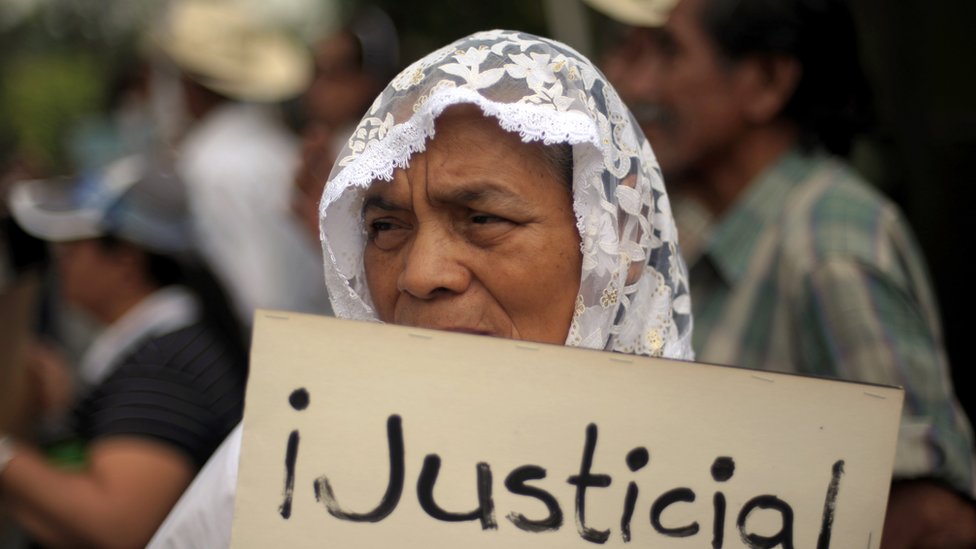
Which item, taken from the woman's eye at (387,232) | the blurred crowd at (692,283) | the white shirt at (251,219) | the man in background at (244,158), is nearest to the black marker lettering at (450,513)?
the woman's eye at (387,232)

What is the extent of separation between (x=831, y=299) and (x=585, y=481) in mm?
1432

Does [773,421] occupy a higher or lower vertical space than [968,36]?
lower

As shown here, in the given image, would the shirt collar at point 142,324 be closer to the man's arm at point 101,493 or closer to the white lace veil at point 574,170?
the man's arm at point 101,493

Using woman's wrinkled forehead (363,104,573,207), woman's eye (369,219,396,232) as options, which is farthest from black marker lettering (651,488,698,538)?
woman's eye (369,219,396,232)

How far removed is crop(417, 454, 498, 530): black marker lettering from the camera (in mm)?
1370

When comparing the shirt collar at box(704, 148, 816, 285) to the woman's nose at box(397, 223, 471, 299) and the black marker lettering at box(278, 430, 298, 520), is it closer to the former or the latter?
the woman's nose at box(397, 223, 471, 299)

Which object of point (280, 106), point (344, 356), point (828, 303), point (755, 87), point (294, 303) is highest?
point (280, 106)

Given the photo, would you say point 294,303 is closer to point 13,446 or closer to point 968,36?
point 13,446

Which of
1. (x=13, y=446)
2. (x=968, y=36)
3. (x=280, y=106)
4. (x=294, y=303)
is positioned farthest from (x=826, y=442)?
(x=280, y=106)

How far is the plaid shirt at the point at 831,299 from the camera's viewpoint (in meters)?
2.53

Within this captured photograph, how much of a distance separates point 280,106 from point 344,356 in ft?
23.4

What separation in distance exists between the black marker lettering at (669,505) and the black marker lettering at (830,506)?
153mm

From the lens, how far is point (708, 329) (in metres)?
2.96

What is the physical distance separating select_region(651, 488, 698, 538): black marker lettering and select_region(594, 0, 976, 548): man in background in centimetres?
120
